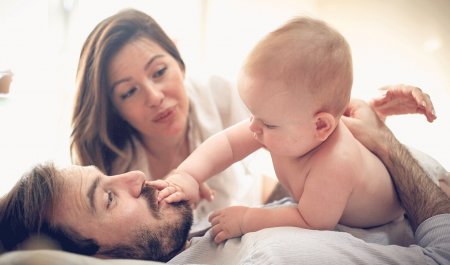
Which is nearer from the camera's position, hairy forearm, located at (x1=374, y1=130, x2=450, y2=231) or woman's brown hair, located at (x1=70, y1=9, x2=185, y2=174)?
hairy forearm, located at (x1=374, y1=130, x2=450, y2=231)

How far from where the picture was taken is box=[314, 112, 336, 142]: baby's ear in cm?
79

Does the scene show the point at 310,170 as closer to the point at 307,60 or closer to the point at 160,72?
the point at 307,60

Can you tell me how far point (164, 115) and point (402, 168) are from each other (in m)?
0.84

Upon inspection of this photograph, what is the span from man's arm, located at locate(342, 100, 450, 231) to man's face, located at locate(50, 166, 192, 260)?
54 centimetres

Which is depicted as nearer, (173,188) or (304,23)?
(304,23)

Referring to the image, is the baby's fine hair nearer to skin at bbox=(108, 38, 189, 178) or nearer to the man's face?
the man's face

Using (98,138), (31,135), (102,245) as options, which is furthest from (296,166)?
(31,135)

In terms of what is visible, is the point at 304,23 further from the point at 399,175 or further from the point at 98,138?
the point at 98,138

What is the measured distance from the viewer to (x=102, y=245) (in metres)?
0.81

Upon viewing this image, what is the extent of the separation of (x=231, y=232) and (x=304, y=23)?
51cm

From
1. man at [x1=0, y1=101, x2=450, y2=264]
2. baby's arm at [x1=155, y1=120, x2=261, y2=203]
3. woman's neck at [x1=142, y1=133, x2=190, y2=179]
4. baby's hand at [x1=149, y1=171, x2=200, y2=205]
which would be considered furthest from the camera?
woman's neck at [x1=142, y1=133, x2=190, y2=179]

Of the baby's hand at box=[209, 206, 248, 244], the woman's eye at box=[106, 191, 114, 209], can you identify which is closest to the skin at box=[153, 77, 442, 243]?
the baby's hand at box=[209, 206, 248, 244]

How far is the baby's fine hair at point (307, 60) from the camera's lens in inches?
29.2

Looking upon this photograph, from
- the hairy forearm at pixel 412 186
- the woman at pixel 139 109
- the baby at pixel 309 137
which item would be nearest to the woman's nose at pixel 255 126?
the baby at pixel 309 137
